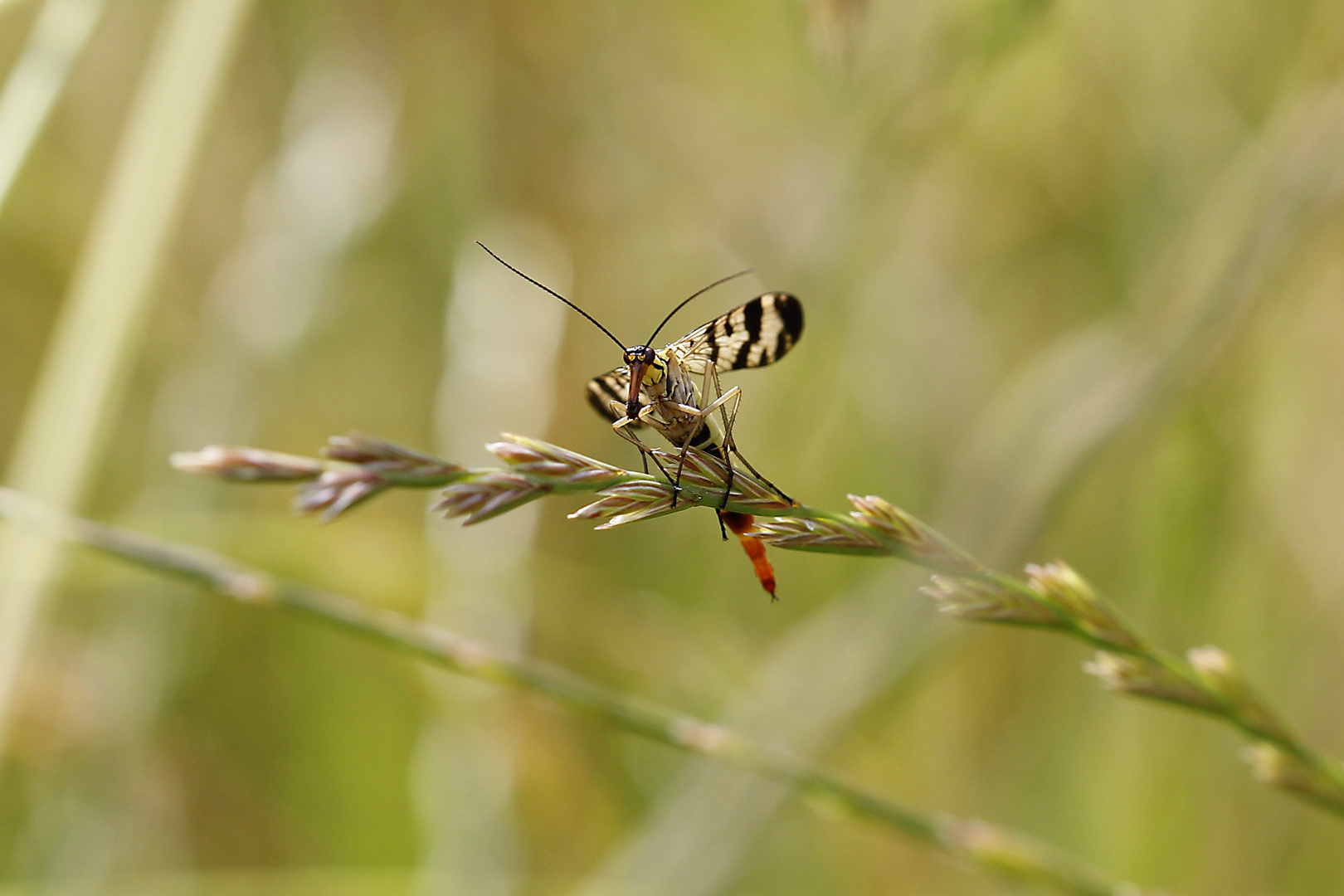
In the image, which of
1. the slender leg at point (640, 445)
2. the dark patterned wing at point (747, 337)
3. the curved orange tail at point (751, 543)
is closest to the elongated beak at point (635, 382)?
the slender leg at point (640, 445)

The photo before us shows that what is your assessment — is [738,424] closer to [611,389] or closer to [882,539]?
[611,389]

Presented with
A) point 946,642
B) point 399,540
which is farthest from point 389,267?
point 946,642

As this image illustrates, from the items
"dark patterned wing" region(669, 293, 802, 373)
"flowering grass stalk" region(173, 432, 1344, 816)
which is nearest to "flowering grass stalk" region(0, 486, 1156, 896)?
"flowering grass stalk" region(173, 432, 1344, 816)

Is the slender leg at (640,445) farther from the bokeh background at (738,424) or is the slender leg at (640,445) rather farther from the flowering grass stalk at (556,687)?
the bokeh background at (738,424)

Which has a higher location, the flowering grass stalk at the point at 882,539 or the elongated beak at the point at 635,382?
the elongated beak at the point at 635,382

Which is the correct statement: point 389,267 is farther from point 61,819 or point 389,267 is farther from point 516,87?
point 61,819

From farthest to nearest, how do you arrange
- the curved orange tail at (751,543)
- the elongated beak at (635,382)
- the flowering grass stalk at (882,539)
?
the elongated beak at (635,382), the curved orange tail at (751,543), the flowering grass stalk at (882,539)

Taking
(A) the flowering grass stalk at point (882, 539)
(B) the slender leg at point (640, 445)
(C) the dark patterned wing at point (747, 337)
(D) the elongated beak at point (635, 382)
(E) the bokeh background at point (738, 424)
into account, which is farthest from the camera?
(E) the bokeh background at point (738, 424)
